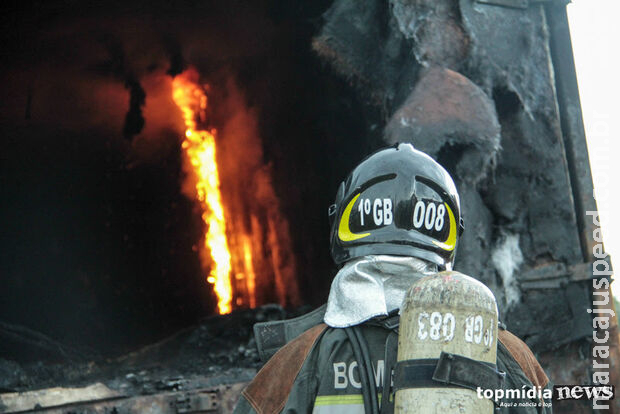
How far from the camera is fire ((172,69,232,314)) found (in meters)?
9.89

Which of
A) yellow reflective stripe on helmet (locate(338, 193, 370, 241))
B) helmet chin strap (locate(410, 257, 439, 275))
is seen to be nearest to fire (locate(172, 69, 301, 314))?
yellow reflective stripe on helmet (locate(338, 193, 370, 241))

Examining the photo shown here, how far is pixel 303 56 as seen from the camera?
8203 millimetres

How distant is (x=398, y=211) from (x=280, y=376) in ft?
2.56

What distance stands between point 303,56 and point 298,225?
6.13 feet

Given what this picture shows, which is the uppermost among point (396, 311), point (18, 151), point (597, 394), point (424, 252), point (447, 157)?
point (18, 151)

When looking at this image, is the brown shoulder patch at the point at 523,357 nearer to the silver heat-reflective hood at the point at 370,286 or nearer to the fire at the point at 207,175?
the silver heat-reflective hood at the point at 370,286

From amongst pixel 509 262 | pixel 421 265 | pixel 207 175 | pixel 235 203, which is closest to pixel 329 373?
pixel 421 265

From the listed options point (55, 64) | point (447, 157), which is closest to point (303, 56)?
point (447, 157)

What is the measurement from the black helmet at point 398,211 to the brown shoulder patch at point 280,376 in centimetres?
39

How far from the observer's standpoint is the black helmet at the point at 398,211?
125 inches

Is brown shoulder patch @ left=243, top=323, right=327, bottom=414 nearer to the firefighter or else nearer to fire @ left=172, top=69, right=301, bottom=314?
the firefighter

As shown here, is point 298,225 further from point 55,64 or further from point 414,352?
point 414,352

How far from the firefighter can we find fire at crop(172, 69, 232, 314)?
6686 mm

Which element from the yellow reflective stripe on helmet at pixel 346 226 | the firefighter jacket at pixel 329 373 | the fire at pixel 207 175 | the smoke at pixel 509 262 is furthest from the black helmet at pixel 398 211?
the fire at pixel 207 175
